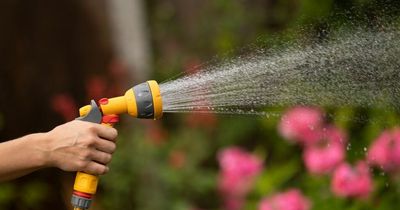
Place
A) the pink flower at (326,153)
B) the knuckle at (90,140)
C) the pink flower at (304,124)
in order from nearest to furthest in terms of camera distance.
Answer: the knuckle at (90,140)
the pink flower at (326,153)
the pink flower at (304,124)

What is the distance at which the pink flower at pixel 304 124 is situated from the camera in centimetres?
412

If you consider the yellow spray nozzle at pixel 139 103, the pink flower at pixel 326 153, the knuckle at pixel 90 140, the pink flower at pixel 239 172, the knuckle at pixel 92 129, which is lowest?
the pink flower at pixel 239 172

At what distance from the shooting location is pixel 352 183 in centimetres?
372

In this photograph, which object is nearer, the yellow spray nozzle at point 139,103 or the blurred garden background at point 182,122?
the yellow spray nozzle at point 139,103

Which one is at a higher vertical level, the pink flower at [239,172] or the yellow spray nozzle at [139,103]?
the yellow spray nozzle at [139,103]

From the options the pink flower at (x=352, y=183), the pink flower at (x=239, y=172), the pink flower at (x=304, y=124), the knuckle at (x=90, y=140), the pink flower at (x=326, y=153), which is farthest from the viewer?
the pink flower at (x=239, y=172)

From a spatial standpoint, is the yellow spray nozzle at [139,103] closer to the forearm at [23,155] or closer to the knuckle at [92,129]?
the knuckle at [92,129]

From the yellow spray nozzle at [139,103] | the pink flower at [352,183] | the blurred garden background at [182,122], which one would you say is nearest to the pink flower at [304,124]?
the blurred garden background at [182,122]

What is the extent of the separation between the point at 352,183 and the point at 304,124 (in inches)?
18.9

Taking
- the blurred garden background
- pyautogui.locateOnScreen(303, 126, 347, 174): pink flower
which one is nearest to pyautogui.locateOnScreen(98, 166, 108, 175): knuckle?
the blurred garden background

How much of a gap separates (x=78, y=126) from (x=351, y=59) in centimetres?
107

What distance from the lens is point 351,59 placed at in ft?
9.95

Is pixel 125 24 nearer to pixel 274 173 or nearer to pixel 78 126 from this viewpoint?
pixel 274 173

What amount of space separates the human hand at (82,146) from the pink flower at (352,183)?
5.19 feet
